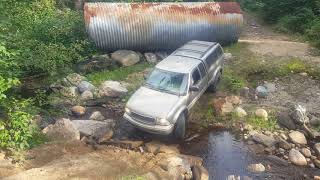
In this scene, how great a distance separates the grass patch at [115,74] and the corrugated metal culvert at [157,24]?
1301 millimetres

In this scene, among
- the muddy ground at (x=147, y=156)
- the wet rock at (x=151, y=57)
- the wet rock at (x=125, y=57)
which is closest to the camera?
the muddy ground at (x=147, y=156)

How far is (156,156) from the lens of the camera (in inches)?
416

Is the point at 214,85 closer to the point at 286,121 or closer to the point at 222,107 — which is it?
the point at 222,107

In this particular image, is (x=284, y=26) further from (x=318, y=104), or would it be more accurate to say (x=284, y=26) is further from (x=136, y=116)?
(x=136, y=116)

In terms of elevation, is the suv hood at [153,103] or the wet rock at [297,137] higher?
the suv hood at [153,103]

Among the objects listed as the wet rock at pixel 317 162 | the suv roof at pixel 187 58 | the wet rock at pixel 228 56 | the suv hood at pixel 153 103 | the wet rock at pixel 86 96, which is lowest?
the wet rock at pixel 317 162

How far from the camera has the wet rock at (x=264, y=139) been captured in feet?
37.4

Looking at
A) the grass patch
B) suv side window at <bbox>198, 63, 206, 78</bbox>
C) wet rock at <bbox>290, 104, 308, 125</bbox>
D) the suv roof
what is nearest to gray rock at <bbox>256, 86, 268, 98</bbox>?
wet rock at <bbox>290, 104, 308, 125</bbox>

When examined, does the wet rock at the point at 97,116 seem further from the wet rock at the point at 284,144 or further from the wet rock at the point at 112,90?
the wet rock at the point at 284,144

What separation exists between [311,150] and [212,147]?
2.97m

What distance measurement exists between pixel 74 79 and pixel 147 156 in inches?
225

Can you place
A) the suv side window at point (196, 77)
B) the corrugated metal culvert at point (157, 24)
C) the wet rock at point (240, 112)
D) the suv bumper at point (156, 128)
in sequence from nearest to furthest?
1. the suv bumper at point (156, 128)
2. the suv side window at point (196, 77)
3. the wet rock at point (240, 112)
4. the corrugated metal culvert at point (157, 24)

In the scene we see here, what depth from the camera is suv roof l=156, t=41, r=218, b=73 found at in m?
12.0

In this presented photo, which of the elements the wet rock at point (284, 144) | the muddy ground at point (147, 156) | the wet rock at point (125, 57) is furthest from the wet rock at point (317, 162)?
the wet rock at point (125, 57)
